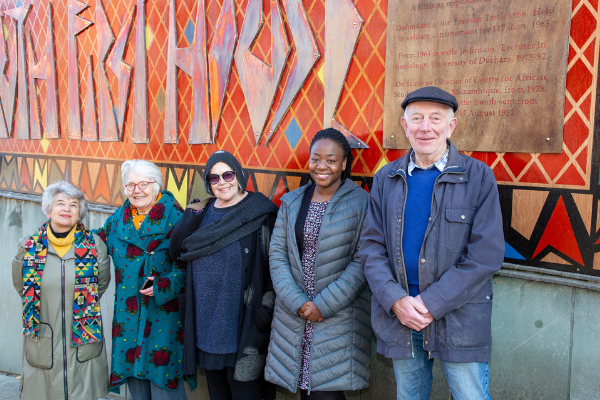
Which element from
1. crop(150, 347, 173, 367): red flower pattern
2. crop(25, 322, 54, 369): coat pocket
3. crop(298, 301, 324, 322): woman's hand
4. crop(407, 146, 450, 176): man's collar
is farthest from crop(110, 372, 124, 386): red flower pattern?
crop(407, 146, 450, 176): man's collar

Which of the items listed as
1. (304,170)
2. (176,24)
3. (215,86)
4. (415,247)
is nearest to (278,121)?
(304,170)

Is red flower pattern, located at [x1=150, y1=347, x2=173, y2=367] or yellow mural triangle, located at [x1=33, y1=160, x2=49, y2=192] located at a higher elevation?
yellow mural triangle, located at [x1=33, y1=160, x2=49, y2=192]

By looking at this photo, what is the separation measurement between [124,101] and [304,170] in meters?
2.30

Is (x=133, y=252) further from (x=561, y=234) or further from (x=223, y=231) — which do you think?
(x=561, y=234)

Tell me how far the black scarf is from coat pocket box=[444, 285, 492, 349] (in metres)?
1.36

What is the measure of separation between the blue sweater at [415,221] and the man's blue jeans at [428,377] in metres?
0.31

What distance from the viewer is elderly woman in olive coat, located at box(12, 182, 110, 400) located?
3148mm

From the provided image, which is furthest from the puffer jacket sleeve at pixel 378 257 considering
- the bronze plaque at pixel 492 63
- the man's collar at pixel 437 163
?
the bronze plaque at pixel 492 63

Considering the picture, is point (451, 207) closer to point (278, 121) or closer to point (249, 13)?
point (278, 121)

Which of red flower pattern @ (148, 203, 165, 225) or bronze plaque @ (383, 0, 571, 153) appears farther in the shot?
red flower pattern @ (148, 203, 165, 225)

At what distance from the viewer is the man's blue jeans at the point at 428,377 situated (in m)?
2.17

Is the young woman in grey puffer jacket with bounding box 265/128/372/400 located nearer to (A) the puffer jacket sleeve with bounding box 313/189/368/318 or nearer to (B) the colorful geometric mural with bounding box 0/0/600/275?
(A) the puffer jacket sleeve with bounding box 313/189/368/318

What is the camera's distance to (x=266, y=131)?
377cm

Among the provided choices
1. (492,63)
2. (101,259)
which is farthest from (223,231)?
(492,63)
